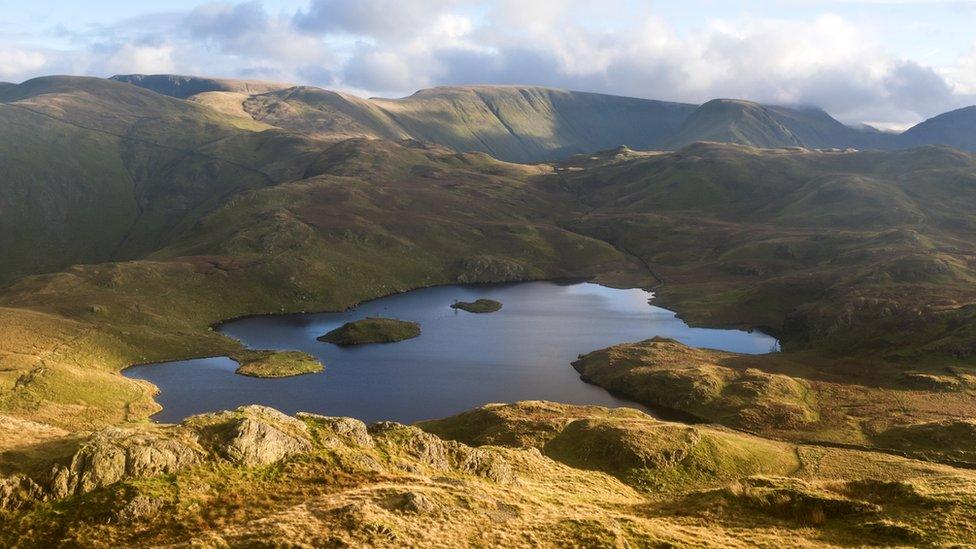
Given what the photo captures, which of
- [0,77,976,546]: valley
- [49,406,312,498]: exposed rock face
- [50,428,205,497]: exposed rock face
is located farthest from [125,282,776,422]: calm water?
[50,428,205,497]: exposed rock face

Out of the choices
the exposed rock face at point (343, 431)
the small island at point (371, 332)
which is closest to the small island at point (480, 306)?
the small island at point (371, 332)

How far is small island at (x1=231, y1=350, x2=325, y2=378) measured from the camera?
12056cm

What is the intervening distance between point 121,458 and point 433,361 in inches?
3898

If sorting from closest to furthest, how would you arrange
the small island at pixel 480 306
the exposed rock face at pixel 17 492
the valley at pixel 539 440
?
the exposed rock face at pixel 17 492
the valley at pixel 539 440
the small island at pixel 480 306

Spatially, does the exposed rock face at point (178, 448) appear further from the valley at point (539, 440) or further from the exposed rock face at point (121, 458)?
the valley at point (539, 440)

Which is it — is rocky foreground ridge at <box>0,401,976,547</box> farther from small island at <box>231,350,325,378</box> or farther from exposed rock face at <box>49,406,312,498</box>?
small island at <box>231,350,325,378</box>

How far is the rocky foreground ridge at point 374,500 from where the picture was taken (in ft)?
103

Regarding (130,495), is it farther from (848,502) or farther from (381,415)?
(381,415)

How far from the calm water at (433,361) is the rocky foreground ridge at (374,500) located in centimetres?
5434

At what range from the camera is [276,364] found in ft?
408

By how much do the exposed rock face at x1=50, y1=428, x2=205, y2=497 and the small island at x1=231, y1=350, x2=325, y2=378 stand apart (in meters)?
85.6

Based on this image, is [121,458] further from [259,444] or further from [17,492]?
[259,444]

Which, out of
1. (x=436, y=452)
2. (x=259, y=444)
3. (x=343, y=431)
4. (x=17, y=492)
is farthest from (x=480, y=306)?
(x=17, y=492)

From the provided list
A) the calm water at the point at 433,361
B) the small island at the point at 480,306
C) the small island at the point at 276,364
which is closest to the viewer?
the calm water at the point at 433,361
